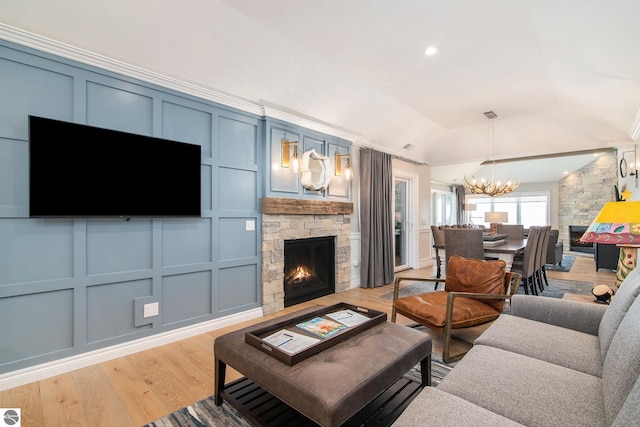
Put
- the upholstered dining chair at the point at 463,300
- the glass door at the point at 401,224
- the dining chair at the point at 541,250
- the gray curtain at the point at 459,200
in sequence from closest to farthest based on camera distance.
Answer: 1. the upholstered dining chair at the point at 463,300
2. the dining chair at the point at 541,250
3. the glass door at the point at 401,224
4. the gray curtain at the point at 459,200

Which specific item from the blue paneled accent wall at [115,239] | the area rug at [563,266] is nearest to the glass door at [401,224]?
the area rug at [563,266]

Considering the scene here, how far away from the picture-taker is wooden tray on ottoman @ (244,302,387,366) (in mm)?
1596

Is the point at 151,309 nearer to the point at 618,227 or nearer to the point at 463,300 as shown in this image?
the point at 463,300

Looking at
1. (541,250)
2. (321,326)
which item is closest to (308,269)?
(321,326)

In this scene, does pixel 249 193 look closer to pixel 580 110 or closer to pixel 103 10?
pixel 103 10

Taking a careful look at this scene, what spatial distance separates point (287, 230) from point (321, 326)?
2.00 m

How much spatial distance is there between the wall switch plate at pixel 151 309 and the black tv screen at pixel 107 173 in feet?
2.70

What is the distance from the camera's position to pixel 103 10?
223 cm

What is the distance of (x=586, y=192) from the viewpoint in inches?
353

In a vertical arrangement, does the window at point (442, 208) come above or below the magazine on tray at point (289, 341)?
above

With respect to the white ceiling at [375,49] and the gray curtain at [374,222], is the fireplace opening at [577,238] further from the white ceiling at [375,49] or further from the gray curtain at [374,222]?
the gray curtain at [374,222]

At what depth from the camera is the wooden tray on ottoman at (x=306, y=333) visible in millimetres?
1596

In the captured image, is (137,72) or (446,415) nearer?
(446,415)

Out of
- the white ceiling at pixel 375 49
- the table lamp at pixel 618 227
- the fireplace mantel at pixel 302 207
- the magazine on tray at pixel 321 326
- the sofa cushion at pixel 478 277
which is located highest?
the white ceiling at pixel 375 49
